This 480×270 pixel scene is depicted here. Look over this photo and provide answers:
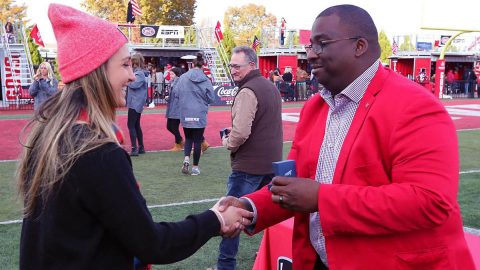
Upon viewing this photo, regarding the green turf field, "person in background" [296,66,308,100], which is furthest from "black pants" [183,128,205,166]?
"person in background" [296,66,308,100]

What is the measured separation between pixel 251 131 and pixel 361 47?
2.98 m

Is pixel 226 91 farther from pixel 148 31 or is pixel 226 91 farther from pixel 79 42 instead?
pixel 79 42

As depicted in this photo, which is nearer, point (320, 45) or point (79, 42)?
point (79, 42)

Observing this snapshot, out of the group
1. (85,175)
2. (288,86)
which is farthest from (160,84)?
(85,175)

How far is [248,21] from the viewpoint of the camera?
3319 inches

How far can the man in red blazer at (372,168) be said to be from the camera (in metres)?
1.96

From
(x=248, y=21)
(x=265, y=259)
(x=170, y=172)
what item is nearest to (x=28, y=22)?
(x=248, y=21)

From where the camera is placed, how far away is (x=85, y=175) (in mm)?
1801

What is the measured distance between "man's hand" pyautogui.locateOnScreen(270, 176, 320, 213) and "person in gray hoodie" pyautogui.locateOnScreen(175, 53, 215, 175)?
23.0 ft

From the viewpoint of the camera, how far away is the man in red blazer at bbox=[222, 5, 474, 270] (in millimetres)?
1965

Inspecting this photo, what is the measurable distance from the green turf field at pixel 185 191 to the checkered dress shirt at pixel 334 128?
2.68 metres

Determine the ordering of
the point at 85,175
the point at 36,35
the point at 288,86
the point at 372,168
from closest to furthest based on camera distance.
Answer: the point at 85,175
the point at 372,168
the point at 288,86
the point at 36,35

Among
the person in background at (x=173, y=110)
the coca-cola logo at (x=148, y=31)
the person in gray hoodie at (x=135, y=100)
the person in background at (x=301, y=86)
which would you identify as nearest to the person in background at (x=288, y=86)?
the person in background at (x=301, y=86)

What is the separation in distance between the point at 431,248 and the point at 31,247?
4.89ft
